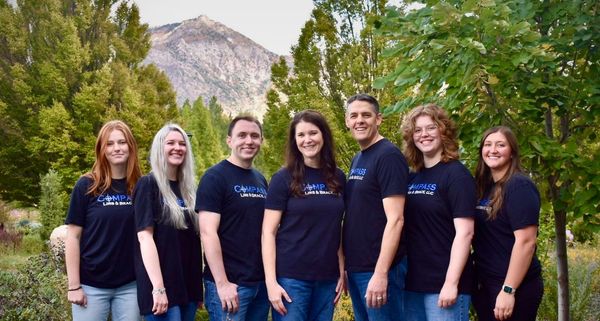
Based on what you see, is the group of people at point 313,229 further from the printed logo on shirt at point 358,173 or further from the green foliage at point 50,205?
the green foliage at point 50,205

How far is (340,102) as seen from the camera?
13.2 metres

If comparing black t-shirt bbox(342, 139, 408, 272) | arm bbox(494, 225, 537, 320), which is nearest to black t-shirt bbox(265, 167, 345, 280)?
black t-shirt bbox(342, 139, 408, 272)

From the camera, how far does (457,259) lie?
380 centimetres

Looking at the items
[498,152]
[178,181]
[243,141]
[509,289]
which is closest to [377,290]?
[509,289]

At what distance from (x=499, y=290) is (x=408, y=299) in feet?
1.99

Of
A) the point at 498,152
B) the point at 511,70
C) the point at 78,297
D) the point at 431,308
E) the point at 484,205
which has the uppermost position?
the point at 511,70

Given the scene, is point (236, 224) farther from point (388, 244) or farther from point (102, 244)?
point (388, 244)

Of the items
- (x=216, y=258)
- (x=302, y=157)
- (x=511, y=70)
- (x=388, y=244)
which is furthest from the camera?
(x=511, y=70)

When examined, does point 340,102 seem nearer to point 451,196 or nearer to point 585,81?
point 585,81

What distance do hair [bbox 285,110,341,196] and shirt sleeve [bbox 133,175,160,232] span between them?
0.96 meters

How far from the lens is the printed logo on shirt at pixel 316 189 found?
13.7 ft

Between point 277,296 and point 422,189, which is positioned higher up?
point 422,189

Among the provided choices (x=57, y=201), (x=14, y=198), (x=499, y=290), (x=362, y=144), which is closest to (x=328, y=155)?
(x=362, y=144)

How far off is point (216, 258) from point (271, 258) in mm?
381
